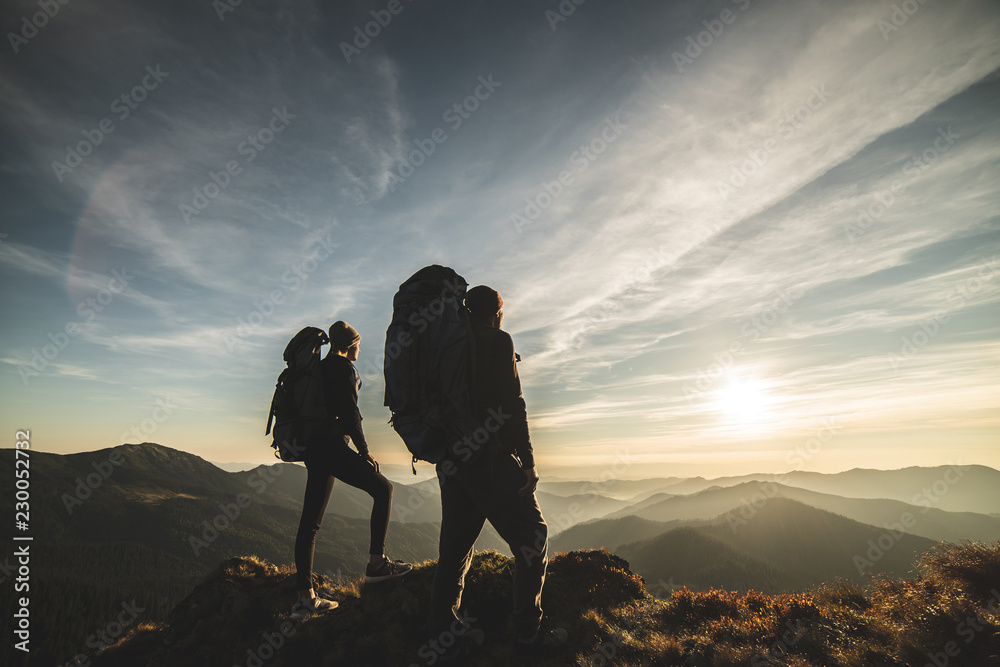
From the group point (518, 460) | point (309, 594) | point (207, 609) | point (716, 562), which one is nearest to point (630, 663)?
point (518, 460)

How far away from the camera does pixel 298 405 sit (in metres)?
5.48

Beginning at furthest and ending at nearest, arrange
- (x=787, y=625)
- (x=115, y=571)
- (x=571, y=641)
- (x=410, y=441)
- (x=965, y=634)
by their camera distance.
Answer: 1. (x=115, y=571)
2. (x=571, y=641)
3. (x=787, y=625)
4. (x=410, y=441)
5. (x=965, y=634)

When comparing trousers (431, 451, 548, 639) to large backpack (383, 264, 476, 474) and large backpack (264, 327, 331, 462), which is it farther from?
large backpack (264, 327, 331, 462)

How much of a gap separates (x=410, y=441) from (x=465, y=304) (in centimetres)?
169

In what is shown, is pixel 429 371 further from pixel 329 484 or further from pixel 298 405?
pixel 329 484

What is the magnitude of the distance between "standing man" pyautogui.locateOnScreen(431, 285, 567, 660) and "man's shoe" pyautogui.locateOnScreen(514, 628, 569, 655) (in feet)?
0.03

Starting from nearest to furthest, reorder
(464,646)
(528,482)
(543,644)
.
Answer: (528,482)
(543,644)
(464,646)

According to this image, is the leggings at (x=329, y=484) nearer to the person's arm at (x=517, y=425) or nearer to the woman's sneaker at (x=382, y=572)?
the woman's sneaker at (x=382, y=572)

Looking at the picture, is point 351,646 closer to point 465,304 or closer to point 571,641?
point 571,641

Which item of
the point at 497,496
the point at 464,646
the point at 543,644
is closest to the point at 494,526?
the point at 497,496

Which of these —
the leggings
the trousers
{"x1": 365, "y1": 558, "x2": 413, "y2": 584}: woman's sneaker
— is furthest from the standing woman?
the trousers

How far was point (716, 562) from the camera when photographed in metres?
178

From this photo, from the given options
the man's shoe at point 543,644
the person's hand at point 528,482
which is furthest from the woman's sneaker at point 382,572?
the person's hand at point 528,482

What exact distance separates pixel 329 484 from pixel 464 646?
2.69m
